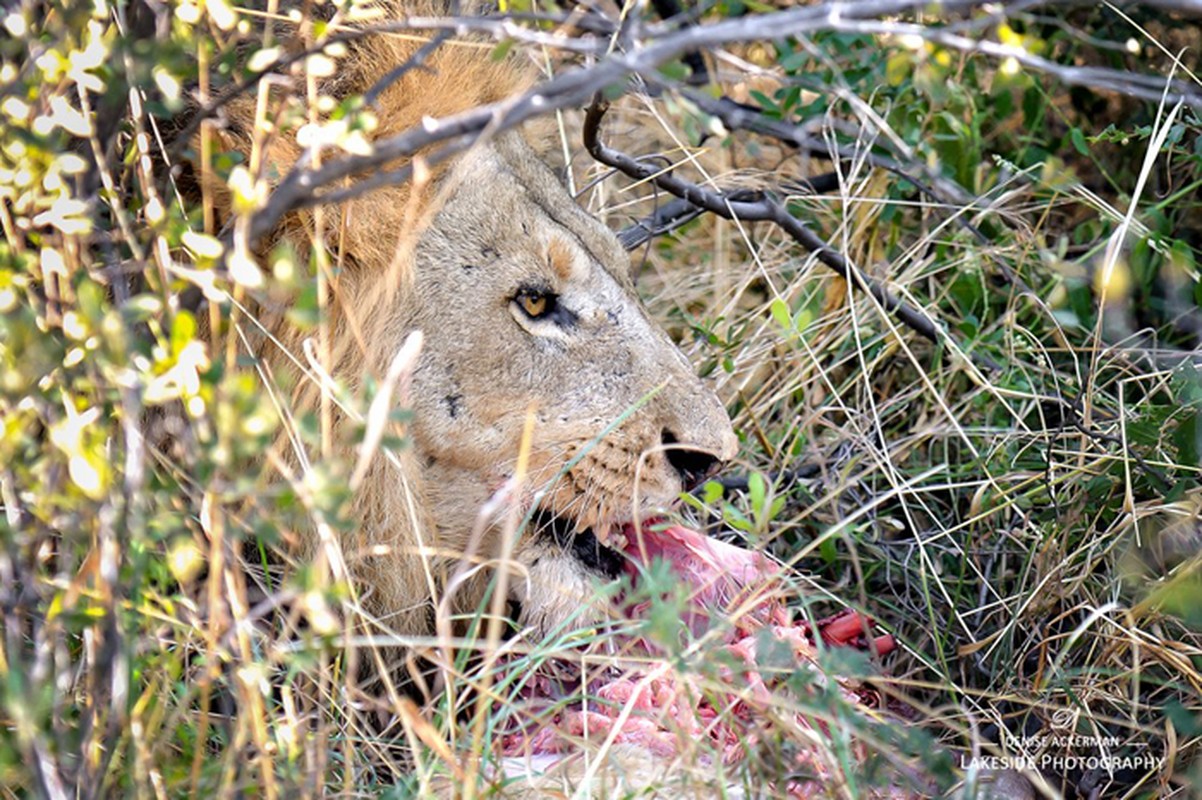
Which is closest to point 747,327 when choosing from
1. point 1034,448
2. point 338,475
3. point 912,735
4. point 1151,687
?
point 1034,448

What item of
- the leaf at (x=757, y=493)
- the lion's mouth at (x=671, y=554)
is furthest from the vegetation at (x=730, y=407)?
the lion's mouth at (x=671, y=554)

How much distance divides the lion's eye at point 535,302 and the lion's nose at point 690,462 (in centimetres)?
34

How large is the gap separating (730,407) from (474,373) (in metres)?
1.27

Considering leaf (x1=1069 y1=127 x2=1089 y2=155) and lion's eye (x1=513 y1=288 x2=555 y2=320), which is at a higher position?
lion's eye (x1=513 y1=288 x2=555 y2=320)

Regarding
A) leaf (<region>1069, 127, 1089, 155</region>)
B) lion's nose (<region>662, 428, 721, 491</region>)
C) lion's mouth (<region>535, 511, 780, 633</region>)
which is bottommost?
lion's mouth (<region>535, 511, 780, 633</region>)

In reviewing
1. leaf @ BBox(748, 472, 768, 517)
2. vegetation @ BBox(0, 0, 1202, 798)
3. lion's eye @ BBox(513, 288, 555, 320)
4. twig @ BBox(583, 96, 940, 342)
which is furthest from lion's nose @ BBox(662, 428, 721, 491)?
twig @ BBox(583, 96, 940, 342)

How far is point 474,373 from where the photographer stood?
274 cm

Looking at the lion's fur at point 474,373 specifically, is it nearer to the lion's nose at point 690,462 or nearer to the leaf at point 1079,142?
the lion's nose at point 690,462

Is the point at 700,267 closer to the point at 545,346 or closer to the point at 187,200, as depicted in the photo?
the point at 545,346

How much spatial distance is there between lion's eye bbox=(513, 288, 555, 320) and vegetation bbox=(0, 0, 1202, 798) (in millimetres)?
384

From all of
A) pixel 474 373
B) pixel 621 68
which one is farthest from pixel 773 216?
pixel 621 68

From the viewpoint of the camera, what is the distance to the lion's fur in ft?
8.89

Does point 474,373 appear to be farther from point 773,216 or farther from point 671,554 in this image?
point 773,216

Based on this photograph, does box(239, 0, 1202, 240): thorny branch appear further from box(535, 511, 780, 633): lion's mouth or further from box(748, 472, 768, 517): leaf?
box(535, 511, 780, 633): lion's mouth
